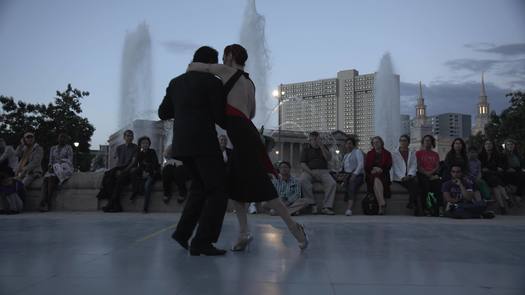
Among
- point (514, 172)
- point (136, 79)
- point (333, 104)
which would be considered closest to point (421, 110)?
point (333, 104)

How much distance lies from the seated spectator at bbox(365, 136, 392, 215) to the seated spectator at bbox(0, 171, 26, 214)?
7.25 m

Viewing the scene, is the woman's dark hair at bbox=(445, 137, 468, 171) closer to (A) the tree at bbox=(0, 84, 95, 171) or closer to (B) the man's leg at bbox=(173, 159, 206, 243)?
(B) the man's leg at bbox=(173, 159, 206, 243)

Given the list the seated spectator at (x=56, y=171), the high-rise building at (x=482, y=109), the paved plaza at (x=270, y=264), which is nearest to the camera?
the paved plaza at (x=270, y=264)

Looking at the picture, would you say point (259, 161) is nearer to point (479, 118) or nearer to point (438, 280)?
point (438, 280)

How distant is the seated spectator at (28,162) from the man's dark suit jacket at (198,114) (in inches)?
298

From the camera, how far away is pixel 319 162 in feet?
32.5

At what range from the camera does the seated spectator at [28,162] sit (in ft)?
34.3

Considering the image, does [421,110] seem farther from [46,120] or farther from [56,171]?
[56,171]

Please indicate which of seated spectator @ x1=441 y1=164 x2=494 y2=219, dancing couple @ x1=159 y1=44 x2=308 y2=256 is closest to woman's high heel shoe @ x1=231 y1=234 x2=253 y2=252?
dancing couple @ x1=159 y1=44 x2=308 y2=256

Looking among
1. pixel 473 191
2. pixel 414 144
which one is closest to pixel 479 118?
pixel 414 144

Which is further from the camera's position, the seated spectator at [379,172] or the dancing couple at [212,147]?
the seated spectator at [379,172]

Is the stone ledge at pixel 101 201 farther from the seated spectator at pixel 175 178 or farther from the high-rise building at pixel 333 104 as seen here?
the high-rise building at pixel 333 104

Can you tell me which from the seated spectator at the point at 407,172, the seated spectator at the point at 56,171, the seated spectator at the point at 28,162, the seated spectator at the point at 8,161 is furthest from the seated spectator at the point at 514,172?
the seated spectator at the point at 8,161

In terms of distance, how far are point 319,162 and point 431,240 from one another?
464 cm
